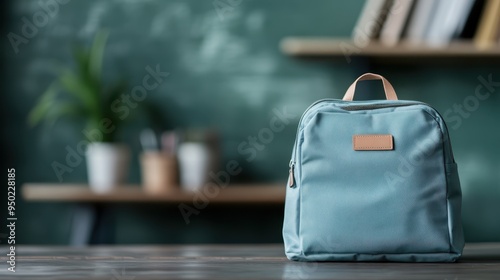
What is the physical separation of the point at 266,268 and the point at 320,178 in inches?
6.4

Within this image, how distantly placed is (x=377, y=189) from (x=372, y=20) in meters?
1.13

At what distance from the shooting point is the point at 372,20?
6.89 feet

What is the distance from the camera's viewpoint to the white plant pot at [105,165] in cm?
214

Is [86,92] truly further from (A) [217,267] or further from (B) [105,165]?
(A) [217,267]

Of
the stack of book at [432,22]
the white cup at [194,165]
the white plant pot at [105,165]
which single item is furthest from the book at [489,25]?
the white plant pot at [105,165]

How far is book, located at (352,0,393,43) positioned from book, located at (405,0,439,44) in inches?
3.1

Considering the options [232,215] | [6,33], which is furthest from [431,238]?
[6,33]

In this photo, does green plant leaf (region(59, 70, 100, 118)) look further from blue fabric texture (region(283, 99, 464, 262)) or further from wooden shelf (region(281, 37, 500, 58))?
blue fabric texture (region(283, 99, 464, 262))

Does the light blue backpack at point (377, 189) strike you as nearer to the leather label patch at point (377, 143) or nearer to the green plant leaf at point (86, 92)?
the leather label patch at point (377, 143)

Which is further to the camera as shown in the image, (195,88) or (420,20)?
(195,88)

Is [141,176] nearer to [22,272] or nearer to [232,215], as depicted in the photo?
[232,215]

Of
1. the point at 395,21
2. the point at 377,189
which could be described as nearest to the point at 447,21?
the point at 395,21

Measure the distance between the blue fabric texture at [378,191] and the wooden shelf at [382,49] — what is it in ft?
3.31

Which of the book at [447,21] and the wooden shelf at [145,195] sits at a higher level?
the book at [447,21]
